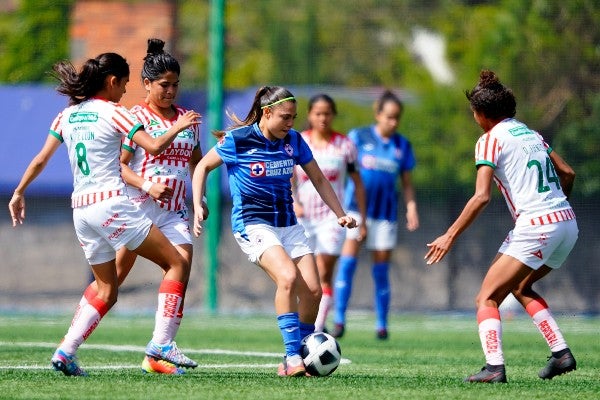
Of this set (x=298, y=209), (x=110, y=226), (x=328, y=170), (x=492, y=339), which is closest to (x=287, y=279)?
(x=110, y=226)

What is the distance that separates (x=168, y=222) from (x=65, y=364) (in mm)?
1265

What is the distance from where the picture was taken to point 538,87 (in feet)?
57.2

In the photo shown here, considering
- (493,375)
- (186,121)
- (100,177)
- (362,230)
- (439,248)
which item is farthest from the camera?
(362,230)

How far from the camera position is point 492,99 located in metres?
7.65

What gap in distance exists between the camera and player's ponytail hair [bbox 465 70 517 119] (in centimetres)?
765

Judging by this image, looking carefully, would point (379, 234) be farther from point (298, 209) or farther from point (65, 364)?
point (65, 364)

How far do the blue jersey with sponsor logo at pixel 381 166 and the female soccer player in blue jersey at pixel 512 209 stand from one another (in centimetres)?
481

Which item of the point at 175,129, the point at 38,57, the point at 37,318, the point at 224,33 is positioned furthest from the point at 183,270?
the point at 38,57

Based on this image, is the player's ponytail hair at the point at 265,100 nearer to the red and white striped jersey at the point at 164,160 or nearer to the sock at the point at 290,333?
the red and white striped jersey at the point at 164,160

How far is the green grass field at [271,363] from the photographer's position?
22.4ft

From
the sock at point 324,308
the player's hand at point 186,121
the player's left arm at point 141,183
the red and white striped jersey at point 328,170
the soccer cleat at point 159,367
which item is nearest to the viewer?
the player's hand at point 186,121

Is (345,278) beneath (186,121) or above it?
beneath

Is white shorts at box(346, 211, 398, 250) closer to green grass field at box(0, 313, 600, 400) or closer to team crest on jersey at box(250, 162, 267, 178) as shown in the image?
green grass field at box(0, 313, 600, 400)

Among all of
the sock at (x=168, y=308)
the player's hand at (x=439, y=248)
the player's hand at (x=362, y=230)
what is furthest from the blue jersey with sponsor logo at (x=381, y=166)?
the player's hand at (x=439, y=248)
